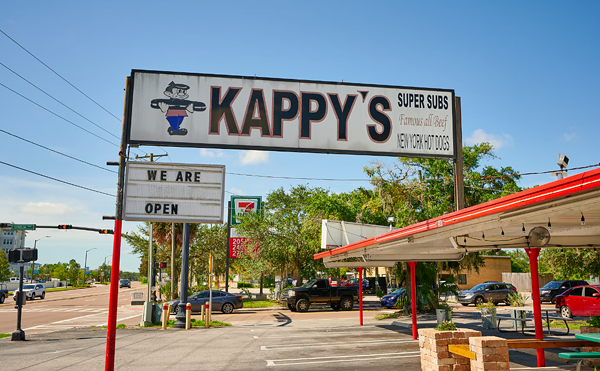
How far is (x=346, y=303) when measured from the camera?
3005 centimetres

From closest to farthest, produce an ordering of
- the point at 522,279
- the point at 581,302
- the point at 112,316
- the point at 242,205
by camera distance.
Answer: the point at 112,316 → the point at 581,302 → the point at 242,205 → the point at 522,279

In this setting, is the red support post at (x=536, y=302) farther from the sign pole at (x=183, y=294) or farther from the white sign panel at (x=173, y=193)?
the sign pole at (x=183, y=294)

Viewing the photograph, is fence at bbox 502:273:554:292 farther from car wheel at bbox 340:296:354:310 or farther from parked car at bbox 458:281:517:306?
car wheel at bbox 340:296:354:310

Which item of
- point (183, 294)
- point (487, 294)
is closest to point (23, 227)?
point (183, 294)

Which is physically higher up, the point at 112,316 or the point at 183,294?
the point at 112,316

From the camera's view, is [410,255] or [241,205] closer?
[410,255]

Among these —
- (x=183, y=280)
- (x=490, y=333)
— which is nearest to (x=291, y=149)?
(x=490, y=333)

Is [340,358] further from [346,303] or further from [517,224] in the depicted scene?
[346,303]

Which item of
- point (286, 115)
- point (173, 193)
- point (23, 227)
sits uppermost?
point (286, 115)

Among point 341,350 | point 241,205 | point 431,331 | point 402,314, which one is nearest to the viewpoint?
point 431,331

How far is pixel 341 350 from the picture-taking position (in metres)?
12.9

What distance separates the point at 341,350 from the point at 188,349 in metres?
4.57

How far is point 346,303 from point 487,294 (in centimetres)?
1059

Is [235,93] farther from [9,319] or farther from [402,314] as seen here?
[9,319]
